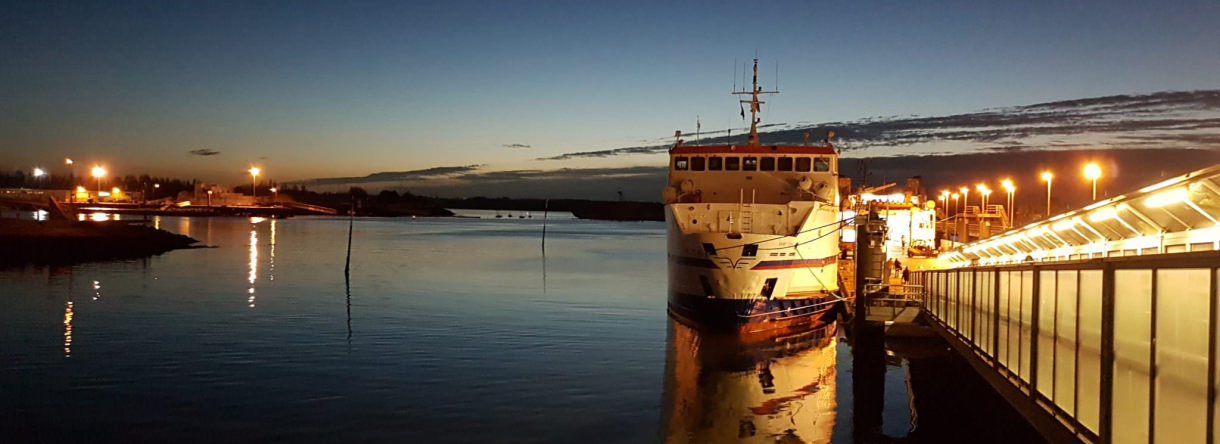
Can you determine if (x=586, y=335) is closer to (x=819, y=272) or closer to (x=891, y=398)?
(x=819, y=272)

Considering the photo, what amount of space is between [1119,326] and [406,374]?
20.6m

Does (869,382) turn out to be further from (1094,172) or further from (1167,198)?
(1094,172)

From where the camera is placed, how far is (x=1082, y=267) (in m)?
8.80

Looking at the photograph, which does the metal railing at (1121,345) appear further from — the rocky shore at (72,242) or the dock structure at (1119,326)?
the rocky shore at (72,242)

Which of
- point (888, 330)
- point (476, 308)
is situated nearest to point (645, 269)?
point (476, 308)

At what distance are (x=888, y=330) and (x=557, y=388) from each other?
403 inches

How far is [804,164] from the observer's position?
39.3 meters

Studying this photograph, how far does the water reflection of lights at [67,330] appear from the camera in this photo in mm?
28164

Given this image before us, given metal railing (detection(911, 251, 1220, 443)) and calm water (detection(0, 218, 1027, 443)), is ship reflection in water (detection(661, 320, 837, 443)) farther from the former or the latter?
metal railing (detection(911, 251, 1220, 443))

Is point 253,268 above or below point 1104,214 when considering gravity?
below

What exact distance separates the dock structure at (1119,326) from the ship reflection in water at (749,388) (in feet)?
16.8

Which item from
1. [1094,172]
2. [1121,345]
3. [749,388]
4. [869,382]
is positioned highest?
[1094,172]

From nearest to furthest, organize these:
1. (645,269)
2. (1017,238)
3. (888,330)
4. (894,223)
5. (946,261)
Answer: (1017,238), (888,330), (946,261), (894,223), (645,269)

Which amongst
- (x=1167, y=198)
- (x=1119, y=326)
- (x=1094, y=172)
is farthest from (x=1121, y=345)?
(x=1094, y=172)
